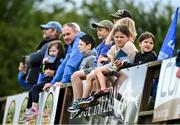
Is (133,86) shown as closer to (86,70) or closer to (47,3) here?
(86,70)

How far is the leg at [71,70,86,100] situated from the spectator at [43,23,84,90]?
1.01 meters

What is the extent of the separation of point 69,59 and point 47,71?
1.17 meters

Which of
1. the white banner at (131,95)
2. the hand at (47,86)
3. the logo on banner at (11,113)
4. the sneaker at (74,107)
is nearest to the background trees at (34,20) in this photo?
the logo on banner at (11,113)

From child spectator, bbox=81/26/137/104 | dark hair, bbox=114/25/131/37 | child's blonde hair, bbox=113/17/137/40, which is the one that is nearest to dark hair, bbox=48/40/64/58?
child's blonde hair, bbox=113/17/137/40

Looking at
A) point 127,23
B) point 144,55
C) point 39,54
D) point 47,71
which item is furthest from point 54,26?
point 144,55

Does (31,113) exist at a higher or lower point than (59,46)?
lower

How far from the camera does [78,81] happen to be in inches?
512

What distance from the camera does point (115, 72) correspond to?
1211 cm

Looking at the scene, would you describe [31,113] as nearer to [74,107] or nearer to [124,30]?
[74,107]

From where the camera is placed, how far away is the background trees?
48062mm

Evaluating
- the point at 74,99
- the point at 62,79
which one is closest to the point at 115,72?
the point at 74,99

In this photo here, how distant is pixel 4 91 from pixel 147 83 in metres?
38.8

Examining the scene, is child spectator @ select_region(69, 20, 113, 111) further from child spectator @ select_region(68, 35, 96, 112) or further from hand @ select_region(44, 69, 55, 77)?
hand @ select_region(44, 69, 55, 77)

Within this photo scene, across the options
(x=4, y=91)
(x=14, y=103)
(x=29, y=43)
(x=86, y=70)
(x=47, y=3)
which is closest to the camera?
(x=86, y=70)
